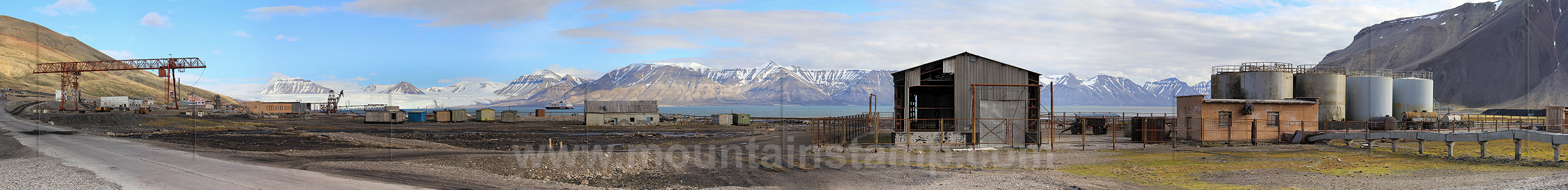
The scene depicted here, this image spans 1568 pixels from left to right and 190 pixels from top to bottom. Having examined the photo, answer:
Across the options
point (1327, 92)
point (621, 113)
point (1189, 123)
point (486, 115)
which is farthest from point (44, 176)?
point (486, 115)

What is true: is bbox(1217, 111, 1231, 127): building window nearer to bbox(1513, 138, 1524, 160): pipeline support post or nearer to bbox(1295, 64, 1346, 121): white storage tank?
bbox(1513, 138, 1524, 160): pipeline support post

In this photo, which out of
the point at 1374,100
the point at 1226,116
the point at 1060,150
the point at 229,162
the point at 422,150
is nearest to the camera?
the point at 229,162

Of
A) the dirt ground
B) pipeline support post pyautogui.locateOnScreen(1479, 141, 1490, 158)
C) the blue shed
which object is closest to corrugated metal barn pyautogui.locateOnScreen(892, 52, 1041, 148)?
the dirt ground

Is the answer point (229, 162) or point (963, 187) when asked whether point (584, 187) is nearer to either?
point (963, 187)

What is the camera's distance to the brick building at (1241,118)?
3647cm

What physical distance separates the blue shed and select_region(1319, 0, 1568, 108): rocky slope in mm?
180998

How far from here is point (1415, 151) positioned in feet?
103

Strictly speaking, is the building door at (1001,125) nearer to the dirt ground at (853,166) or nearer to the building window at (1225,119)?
the dirt ground at (853,166)

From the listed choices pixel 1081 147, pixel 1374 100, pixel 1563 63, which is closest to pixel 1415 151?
pixel 1081 147

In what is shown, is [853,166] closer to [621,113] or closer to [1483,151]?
[1483,151]

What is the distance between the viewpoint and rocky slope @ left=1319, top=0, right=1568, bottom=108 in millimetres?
149500

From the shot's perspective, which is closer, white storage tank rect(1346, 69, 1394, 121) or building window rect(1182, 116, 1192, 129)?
building window rect(1182, 116, 1192, 129)

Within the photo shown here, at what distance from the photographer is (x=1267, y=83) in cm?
4459

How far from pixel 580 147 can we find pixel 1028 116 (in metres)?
20.0
